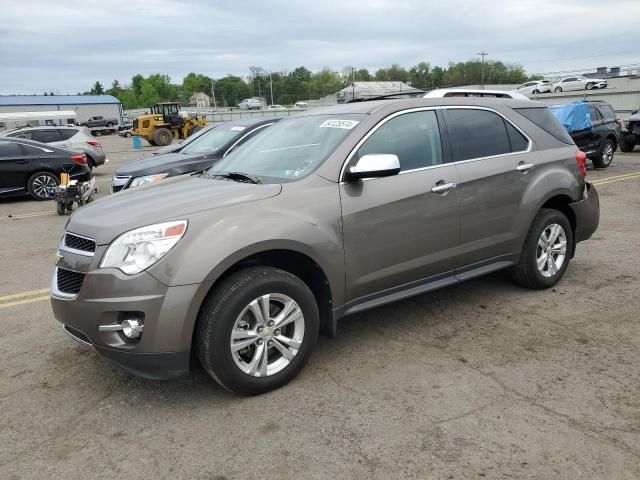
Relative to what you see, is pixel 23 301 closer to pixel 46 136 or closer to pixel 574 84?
pixel 46 136

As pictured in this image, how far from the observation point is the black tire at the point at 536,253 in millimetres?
4715

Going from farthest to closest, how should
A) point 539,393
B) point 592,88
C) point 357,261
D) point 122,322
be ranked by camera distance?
point 592,88
point 357,261
point 539,393
point 122,322

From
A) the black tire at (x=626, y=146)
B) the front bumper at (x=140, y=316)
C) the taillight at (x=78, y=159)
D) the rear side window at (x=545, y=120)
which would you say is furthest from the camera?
the black tire at (x=626, y=146)

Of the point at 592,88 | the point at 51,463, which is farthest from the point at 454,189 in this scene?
the point at 592,88

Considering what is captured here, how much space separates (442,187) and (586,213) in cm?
201

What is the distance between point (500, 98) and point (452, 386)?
9.32ft

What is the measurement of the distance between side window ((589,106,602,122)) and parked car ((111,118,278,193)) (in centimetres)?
942

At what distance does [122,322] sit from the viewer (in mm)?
2965

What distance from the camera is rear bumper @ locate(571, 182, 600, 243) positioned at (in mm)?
5051

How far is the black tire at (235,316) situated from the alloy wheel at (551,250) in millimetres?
2547

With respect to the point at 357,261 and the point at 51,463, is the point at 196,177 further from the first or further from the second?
the point at 51,463

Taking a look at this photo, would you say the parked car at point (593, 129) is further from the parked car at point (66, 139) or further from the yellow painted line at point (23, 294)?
the parked car at point (66, 139)

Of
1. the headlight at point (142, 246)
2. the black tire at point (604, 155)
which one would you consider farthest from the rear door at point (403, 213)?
the black tire at point (604, 155)

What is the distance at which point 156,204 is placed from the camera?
3.32m
